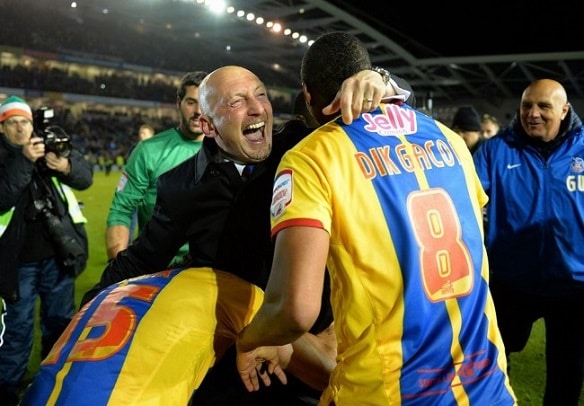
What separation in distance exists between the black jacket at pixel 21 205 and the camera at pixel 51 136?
0.41 ft

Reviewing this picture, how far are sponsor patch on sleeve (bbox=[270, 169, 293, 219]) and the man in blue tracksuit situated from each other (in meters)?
2.31

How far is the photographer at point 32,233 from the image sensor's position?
3510 millimetres

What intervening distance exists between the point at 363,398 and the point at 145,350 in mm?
611

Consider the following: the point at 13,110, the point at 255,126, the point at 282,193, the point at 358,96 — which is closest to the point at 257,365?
the point at 282,193

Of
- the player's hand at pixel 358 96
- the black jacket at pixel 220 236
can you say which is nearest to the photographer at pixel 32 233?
the black jacket at pixel 220 236

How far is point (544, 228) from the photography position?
320 centimetres

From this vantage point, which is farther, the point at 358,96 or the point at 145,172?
the point at 145,172

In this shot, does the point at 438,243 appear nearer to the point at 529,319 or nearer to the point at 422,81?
the point at 529,319

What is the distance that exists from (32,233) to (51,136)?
2.25ft

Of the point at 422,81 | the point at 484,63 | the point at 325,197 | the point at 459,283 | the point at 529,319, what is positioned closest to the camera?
the point at 325,197

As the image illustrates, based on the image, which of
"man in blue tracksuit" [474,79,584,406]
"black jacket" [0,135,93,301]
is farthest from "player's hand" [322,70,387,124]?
"black jacket" [0,135,93,301]

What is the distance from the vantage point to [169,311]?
62.7 inches

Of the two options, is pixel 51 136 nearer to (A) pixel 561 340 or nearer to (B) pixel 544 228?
(B) pixel 544 228

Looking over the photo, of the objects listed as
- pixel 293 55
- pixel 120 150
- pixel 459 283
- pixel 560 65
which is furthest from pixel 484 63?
pixel 459 283
